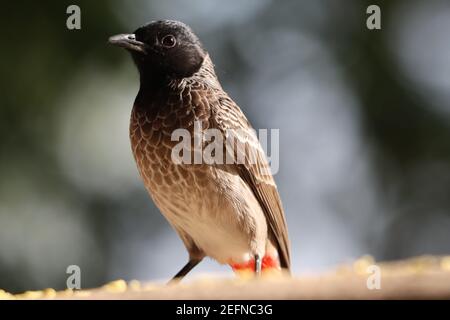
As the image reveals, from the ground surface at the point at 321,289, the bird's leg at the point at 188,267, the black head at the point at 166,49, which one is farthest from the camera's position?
the bird's leg at the point at 188,267

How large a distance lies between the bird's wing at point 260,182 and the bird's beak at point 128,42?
494 millimetres

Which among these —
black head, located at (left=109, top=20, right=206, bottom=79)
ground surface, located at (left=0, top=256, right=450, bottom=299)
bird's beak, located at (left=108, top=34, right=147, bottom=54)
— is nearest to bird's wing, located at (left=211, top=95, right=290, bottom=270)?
black head, located at (left=109, top=20, right=206, bottom=79)

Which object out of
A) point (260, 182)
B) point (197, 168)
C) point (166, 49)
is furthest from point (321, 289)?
point (260, 182)

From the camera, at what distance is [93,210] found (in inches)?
197

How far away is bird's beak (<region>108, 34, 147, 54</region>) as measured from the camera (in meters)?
3.00

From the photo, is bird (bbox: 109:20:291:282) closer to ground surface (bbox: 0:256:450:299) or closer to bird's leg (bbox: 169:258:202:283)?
bird's leg (bbox: 169:258:202:283)

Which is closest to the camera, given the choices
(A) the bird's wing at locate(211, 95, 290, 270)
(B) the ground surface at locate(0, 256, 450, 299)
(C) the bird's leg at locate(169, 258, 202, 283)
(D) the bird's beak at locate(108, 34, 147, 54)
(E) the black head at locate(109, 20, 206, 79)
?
(B) the ground surface at locate(0, 256, 450, 299)

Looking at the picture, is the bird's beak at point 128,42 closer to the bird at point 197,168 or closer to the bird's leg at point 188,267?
the bird at point 197,168

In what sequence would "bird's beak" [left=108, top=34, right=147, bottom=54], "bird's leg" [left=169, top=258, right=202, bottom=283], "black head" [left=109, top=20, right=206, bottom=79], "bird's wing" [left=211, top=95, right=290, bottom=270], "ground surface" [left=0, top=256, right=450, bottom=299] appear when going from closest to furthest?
1. "ground surface" [left=0, top=256, right=450, bottom=299]
2. "bird's beak" [left=108, top=34, right=147, bottom=54]
3. "black head" [left=109, top=20, right=206, bottom=79]
4. "bird's leg" [left=169, top=258, right=202, bottom=283]
5. "bird's wing" [left=211, top=95, right=290, bottom=270]

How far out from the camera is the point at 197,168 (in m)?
3.29

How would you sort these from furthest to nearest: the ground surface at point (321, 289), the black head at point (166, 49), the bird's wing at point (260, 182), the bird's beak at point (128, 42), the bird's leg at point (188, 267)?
the bird's wing at point (260, 182), the bird's leg at point (188, 267), the black head at point (166, 49), the bird's beak at point (128, 42), the ground surface at point (321, 289)

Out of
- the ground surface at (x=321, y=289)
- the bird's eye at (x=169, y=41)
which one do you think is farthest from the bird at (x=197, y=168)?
the ground surface at (x=321, y=289)

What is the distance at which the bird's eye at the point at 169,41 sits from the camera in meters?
3.35
